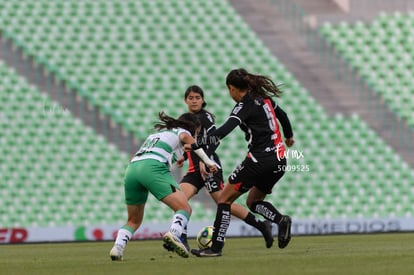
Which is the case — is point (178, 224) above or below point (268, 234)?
above

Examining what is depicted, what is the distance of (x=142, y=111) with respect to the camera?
73.6 feet

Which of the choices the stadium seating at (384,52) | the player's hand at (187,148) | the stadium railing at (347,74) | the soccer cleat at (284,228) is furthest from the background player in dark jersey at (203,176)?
the stadium seating at (384,52)

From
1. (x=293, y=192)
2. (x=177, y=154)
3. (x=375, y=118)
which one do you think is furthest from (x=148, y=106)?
(x=177, y=154)

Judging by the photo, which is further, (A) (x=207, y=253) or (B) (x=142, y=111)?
(B) (x=142, y=111)

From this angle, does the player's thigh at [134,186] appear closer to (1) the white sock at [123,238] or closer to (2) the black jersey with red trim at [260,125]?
(1) the white sock at [123,238]

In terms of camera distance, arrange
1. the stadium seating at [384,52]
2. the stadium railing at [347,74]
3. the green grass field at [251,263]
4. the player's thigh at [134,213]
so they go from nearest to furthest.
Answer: the green grass field at [251,263], the player's thigh at [134,213], the stadium railing at [347,74], the stadium seating at [384,52]

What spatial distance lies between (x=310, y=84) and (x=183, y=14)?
3.61 meters

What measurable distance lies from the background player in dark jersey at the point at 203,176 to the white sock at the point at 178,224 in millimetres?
1557

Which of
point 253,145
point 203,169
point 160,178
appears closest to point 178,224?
point 160,178

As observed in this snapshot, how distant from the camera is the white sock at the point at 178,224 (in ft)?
33.5

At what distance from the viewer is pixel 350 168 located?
72.4ft

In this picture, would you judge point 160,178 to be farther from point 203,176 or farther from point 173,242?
point 203,176

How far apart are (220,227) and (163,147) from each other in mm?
1208

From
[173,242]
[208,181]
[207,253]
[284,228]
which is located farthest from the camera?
[208,181]
